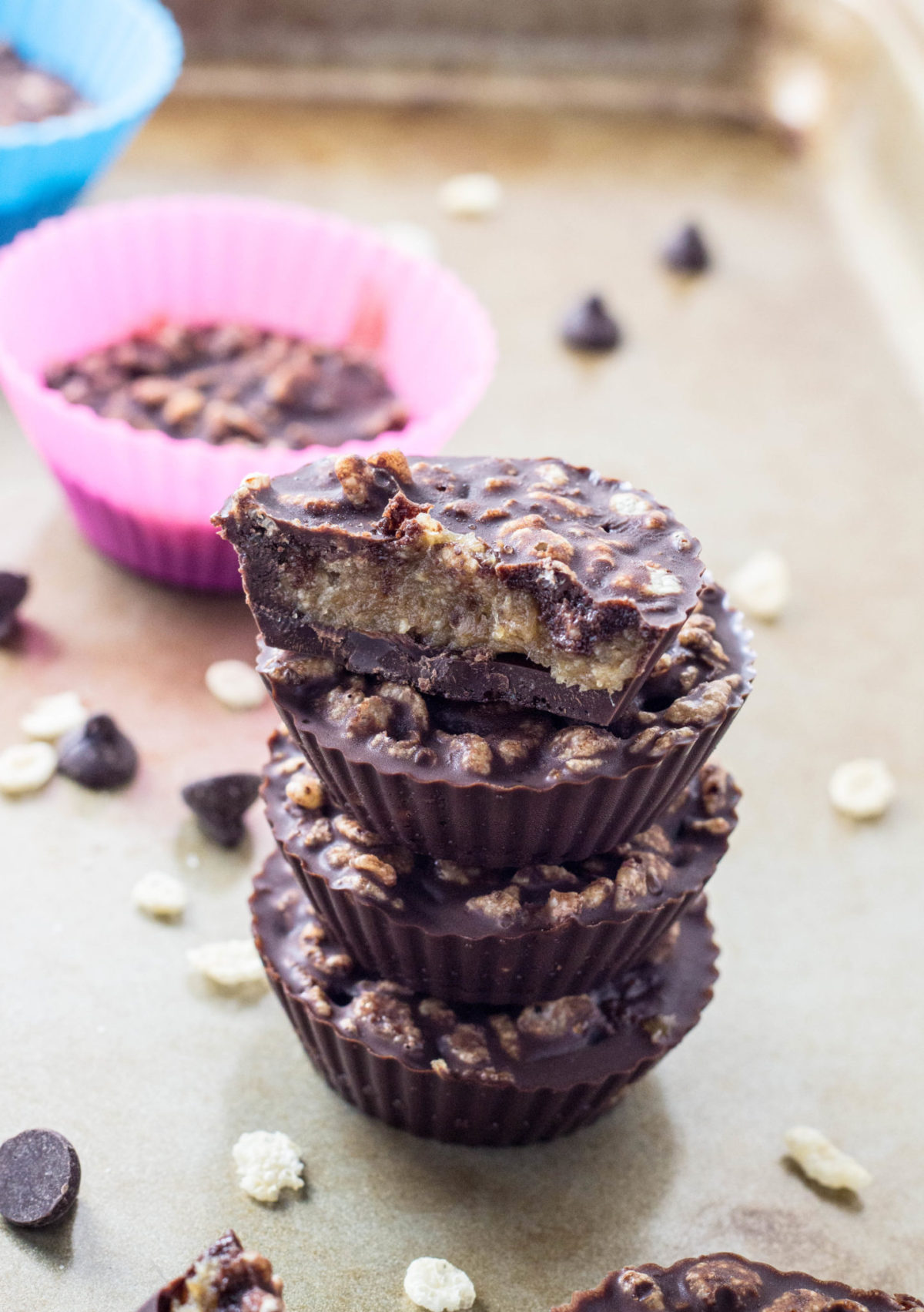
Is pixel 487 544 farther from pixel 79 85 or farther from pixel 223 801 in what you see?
pixel 79 85

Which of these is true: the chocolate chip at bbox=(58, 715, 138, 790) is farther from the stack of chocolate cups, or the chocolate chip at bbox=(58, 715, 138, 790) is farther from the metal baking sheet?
the stack of chocolate cups

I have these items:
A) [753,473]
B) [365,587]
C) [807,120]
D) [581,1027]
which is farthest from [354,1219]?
[807,120]

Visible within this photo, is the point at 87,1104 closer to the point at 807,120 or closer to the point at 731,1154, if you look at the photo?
the point at 731,1154

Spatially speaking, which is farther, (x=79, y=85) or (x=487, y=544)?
(x=79, y=85)

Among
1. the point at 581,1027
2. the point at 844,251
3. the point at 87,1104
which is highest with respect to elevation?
the point at 844,251

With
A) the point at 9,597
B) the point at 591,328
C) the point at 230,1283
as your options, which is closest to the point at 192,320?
the point at 9,597

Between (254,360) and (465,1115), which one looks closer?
(465,1115)

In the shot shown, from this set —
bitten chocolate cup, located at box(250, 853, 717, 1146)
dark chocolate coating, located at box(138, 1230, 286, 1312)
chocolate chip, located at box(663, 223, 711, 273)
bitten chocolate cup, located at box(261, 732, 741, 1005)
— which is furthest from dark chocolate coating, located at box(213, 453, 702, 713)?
chocolate chip, located at box(663, 223, 711, 273)
